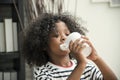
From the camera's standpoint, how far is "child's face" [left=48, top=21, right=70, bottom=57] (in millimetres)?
1119

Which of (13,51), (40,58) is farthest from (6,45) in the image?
(40,58)

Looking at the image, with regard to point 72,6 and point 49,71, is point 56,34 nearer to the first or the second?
point 49,71

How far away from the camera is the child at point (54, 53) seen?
1136 millimetres

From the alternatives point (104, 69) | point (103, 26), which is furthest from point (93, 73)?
point (103, 26)

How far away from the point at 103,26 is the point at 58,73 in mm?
1246

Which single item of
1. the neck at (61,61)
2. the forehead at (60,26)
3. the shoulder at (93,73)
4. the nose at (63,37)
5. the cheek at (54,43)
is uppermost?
the forehead at (60,26)

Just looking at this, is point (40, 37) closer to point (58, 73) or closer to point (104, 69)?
point (58, 73)

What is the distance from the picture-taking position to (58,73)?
3.78 feet

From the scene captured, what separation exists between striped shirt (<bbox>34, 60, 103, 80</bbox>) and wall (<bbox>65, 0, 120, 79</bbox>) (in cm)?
105

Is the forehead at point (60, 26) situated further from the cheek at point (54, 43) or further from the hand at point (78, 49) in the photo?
the hand at point (78, 49)

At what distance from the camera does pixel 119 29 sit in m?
2.34

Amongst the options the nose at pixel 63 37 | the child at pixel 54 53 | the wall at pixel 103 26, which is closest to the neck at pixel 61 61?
the child at pixel 54 53

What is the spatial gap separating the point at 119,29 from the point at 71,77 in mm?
1423

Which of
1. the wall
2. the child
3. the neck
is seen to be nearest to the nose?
the child
